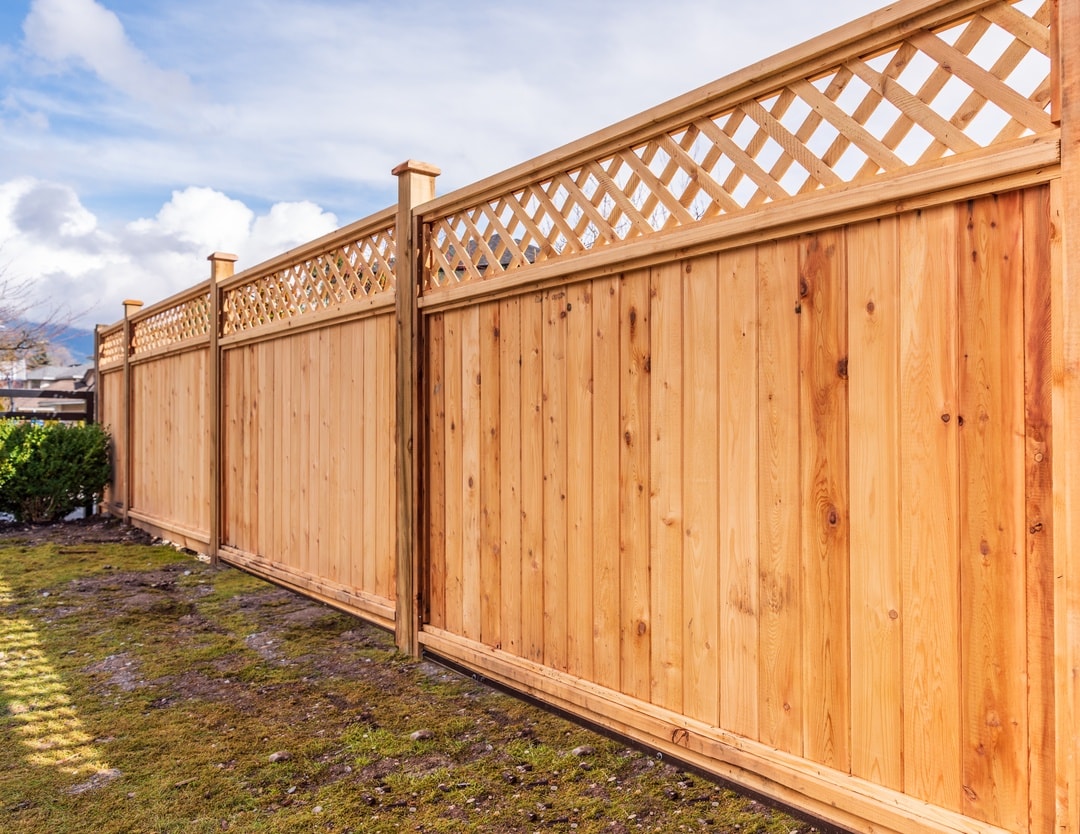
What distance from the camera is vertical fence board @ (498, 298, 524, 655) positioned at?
9.62ft

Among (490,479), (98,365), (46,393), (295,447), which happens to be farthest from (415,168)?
(46,393)

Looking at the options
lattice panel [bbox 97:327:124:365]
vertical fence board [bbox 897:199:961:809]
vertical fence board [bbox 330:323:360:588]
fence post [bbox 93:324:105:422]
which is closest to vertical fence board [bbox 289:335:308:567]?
vertical fence board [bbox 330:323:360:588]

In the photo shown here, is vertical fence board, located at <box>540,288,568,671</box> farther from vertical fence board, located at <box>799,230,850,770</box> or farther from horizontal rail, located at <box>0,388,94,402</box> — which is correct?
horizontal rail, located at <box>0,388,94,402</box>

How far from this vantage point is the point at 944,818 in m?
1.71

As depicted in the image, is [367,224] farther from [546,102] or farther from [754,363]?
[754,363]

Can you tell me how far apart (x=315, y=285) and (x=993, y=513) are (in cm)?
384

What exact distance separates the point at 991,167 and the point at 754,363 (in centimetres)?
73

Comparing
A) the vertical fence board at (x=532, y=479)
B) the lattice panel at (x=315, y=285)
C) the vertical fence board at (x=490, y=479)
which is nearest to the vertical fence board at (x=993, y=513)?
the vertical fence board at (x=532, y=479)

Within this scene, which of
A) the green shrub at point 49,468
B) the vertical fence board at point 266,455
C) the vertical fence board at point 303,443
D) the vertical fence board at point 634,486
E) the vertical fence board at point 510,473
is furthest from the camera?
the green shrub at point 49,468

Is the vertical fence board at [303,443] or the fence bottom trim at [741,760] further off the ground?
the vertical fence board at [303,443]

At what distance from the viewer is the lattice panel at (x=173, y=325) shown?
600cm

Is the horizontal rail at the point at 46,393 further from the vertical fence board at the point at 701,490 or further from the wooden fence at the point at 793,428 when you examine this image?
the vertical fence board at the point at 701,490

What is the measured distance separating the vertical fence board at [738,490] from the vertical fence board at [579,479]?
56 cm

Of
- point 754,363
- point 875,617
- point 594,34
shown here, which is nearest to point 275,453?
point 594,34
